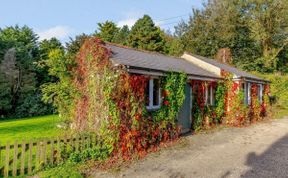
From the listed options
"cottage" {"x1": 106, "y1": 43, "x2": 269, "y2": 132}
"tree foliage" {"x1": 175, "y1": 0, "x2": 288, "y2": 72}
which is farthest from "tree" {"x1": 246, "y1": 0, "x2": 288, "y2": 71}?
"cottage" {"x1": 106, "y1": 43, "x2": 269, "y2": 132}

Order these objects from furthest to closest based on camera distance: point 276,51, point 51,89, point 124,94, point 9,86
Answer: point 276,51, point 9,86, point 51,89, point 124,94

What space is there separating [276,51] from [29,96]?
103ft

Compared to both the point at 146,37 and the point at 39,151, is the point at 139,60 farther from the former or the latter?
the point at 146,37

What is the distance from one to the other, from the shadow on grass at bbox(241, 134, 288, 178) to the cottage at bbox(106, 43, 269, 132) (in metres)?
4.23

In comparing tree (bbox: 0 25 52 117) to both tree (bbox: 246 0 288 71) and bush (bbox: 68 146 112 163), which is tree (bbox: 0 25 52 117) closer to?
bush (bbox: 68 146 112 163)

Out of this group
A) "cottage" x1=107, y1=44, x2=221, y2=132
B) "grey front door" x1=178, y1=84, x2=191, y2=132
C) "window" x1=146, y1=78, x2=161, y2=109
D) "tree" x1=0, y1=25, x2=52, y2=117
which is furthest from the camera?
"tree" x1=0, y1=25, x2=52, y2=117

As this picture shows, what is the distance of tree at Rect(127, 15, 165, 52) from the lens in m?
39.5

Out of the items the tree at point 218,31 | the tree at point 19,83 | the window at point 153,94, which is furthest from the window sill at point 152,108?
the tree at point 218,31

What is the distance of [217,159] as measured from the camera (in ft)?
28.8

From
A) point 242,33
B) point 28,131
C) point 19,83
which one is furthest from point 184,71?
point 242,33

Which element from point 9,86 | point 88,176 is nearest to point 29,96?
point 9,86

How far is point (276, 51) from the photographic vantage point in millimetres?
36344

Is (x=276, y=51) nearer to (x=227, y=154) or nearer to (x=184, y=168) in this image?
(x=227, y=154)

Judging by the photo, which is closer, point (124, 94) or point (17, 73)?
point (124, 94)
